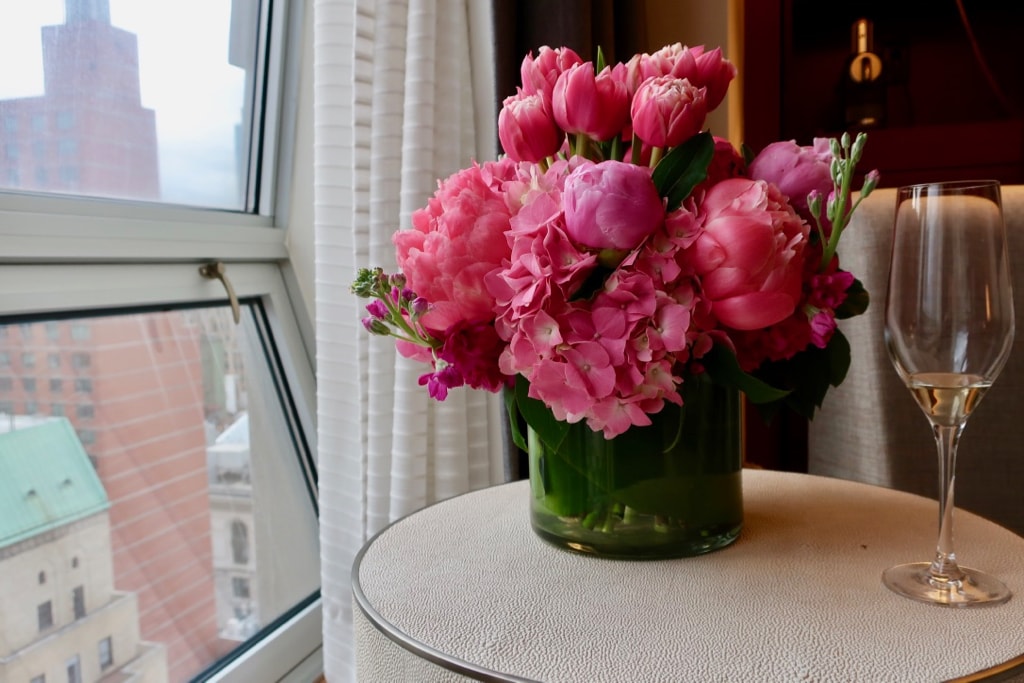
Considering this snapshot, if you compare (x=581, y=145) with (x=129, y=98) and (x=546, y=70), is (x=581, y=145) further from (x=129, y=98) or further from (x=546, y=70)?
(x=129, y=98)

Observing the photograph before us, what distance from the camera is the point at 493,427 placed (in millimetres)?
1297

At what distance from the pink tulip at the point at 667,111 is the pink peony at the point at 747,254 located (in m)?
0.05

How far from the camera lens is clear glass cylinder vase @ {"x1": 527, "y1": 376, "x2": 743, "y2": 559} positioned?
0.63 metres

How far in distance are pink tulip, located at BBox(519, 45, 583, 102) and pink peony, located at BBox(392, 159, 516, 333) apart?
9cm

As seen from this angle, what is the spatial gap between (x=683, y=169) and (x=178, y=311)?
0.96m

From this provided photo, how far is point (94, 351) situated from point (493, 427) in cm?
58

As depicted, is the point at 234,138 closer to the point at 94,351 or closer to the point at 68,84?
the point at 68,84

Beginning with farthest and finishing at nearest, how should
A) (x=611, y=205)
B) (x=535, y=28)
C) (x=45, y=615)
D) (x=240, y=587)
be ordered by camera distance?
(x=240, y=587), (x=535, y=28), (x=45, y=615), (x=611, y=205)

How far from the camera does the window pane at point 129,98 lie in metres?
1.02

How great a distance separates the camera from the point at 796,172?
2.05 feet

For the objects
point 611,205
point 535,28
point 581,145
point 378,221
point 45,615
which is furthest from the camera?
point 535,28

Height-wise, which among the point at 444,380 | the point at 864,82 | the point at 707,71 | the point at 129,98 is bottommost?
the point at 444,380

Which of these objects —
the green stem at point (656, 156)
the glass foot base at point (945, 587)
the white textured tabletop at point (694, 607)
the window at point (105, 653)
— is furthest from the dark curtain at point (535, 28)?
the window at point (105, 653)

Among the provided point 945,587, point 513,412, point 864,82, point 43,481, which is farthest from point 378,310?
point 864,82
